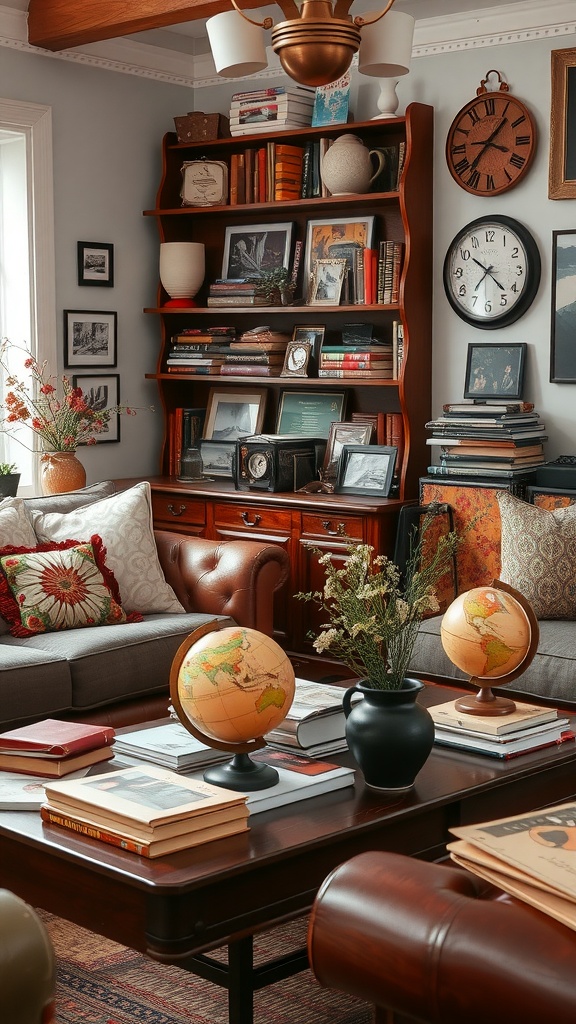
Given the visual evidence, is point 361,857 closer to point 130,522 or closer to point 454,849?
point 454,849

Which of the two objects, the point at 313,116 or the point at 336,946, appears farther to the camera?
the point at 313,116

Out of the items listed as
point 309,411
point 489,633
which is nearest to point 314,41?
point 489,633

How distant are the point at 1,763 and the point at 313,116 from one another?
382 centimetres

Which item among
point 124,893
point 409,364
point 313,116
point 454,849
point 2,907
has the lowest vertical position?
point 124,893

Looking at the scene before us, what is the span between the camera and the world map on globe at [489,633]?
268 centimetres

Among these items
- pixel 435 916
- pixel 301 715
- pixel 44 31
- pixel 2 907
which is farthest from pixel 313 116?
pixel 2 907

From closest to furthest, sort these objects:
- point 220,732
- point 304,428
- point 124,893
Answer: point 124,893 → point 220,732 → point 304,428

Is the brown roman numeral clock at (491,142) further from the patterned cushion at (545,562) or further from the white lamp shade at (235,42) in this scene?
the white lamp shade at (235,42)

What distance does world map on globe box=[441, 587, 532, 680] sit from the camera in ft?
8.80

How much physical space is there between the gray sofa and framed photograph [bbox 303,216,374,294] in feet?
5.41

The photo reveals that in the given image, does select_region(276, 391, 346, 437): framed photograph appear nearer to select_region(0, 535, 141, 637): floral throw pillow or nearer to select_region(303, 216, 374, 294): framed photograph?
select_region(303, 216, 374, 294): framed photograph

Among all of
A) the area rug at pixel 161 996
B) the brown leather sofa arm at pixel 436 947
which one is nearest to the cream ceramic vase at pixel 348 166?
the area rug at pixel 161 996

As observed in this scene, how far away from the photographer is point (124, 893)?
2035 millimetres

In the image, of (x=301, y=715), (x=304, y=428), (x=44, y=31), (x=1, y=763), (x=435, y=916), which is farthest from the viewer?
(x=304, y=428)
